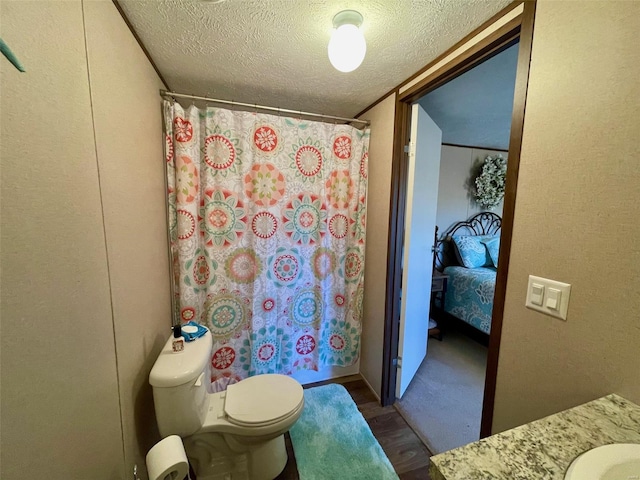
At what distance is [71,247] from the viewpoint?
67cm

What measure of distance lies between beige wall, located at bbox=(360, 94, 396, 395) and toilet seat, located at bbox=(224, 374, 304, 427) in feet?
2.54

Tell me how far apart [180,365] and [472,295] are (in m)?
2.65

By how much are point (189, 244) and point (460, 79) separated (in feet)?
6.57

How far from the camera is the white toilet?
3.57ft

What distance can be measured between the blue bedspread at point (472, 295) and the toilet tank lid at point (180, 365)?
2453 mm

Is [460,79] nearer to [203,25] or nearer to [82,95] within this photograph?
[203,25]

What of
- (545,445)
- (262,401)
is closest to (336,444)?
(262,401)

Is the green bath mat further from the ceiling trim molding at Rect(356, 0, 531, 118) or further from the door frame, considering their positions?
the ceiling trim molding at Rect(356, 0, 531, 118)

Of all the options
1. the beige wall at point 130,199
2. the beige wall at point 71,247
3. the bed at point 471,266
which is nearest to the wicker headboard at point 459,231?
the bed at point 471,266

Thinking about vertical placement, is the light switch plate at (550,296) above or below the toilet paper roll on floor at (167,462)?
above

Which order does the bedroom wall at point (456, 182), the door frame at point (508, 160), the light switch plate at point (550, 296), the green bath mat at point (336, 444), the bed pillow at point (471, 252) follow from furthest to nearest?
the bedroom wall at point (456, 182) → the bed pillow at point (471, 252) → the green bath mat at point (336, 444) → the door frame at point (508, 160) → the light switch plate at point (550, 296)

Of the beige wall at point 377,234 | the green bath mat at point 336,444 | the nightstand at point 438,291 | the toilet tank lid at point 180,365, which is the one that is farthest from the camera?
the nightstand at point 438,291

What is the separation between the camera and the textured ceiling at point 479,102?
142 centimetres

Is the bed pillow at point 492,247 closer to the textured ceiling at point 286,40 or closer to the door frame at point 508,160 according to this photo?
the door frame at point 508,160
